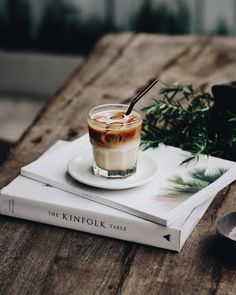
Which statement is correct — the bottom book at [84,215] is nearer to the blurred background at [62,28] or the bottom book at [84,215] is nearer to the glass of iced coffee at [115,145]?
the glass of iced coffee at [115,145]

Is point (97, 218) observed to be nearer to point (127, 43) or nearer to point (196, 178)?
point (196, 178)

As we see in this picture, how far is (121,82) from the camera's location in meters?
1.75

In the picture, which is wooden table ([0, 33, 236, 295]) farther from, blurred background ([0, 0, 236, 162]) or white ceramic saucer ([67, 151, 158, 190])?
blurred background ([0, 0, 236, 162])

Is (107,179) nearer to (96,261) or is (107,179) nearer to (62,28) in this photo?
(96,261)

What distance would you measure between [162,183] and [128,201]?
92 mm

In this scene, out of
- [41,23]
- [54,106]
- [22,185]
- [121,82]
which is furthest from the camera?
[41,23]

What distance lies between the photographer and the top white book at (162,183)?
38.1 inches

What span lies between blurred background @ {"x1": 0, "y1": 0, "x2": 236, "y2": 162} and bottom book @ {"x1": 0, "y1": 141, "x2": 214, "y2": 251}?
1.82m

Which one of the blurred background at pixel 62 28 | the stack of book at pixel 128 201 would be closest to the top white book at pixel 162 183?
the stack of book at pixel 128 201

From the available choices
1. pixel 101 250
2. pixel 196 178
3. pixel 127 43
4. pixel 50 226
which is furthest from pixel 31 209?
pixel 127 43

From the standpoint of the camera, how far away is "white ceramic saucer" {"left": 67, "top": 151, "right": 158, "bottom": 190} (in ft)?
3.35

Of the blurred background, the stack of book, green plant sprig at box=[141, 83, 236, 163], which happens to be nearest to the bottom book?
the stack of book

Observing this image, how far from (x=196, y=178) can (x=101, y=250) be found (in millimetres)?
229

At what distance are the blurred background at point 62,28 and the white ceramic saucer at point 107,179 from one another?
175 cm
